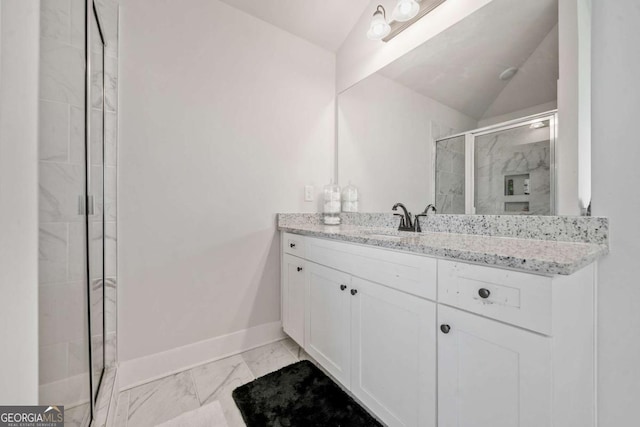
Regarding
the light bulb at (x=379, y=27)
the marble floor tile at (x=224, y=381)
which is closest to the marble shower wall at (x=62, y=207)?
the marble floor tile at (x=224, y=381)

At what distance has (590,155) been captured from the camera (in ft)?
3.06

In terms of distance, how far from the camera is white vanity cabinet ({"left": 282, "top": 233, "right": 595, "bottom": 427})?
0.66m

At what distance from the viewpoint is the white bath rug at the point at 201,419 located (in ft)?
3.78

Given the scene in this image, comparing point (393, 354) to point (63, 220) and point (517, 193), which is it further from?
point (63, 220)

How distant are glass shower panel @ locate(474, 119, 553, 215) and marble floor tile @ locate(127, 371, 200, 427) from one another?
5.76 feet

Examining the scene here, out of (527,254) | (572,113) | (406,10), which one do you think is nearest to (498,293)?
(527,254)

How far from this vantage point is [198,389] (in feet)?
4.52

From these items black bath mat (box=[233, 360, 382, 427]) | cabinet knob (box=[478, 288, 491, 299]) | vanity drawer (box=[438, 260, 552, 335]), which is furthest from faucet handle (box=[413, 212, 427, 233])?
black bath mat (box=[233, 360, 382, 427])

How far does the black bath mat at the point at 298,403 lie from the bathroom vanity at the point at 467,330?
102 mm

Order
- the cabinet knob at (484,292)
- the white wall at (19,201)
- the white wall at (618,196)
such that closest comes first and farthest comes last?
the white wall at (19,201)
the cabinet knob at (484,292)
the white wall at (618,196)

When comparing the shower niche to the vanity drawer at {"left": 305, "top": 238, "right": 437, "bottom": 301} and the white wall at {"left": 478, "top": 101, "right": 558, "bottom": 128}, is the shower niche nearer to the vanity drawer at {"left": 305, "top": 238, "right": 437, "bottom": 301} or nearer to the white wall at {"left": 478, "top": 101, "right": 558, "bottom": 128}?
the white wall at {"left": 478, "top": 101, "right": 558, "bottom": 128}

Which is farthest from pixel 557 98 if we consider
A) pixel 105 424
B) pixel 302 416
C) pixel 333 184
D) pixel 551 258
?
pixel 105 424

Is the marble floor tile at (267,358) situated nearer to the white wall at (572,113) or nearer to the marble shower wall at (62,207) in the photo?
the marble shower wall at (62,207)

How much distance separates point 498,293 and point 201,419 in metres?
1.35
